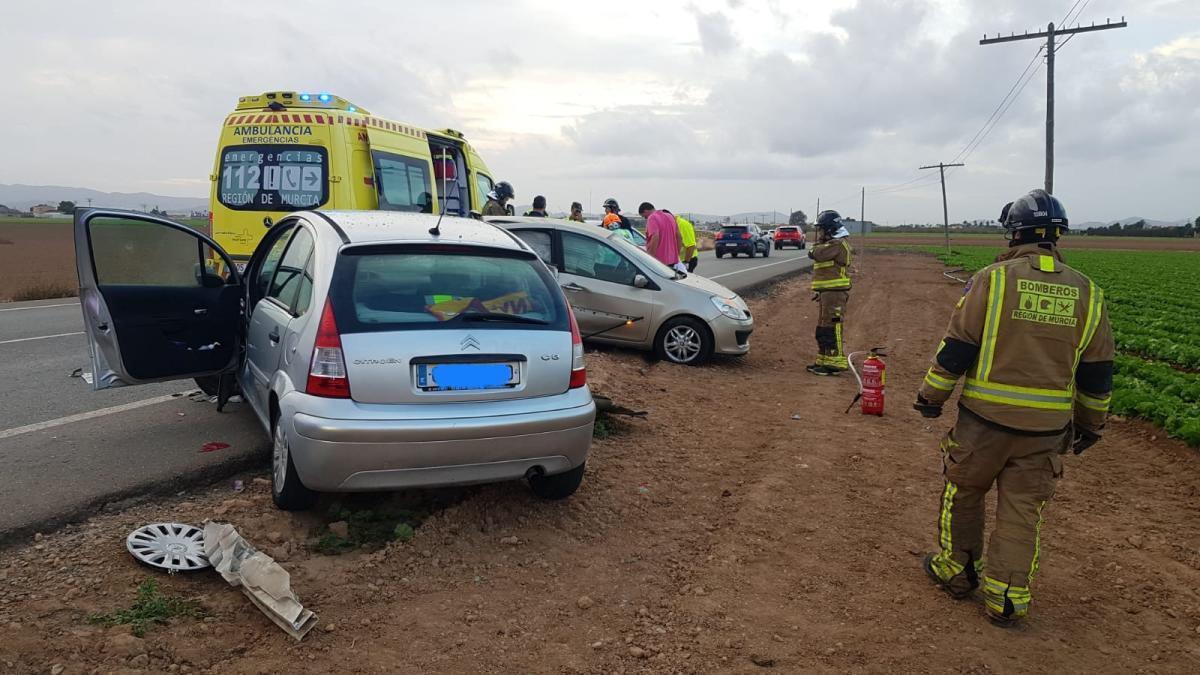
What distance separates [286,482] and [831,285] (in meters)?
6.94

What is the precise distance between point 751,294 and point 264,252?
48.9 ft

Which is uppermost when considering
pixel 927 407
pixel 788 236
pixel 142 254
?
pixel 788 236

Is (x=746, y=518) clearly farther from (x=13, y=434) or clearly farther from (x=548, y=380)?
(x=13, y=434)

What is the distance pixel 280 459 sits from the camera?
4.31 metres

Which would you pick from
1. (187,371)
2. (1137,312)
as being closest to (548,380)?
(187,371)

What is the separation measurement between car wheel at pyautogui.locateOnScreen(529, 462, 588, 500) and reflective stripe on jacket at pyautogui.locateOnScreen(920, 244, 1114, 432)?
6.86ft

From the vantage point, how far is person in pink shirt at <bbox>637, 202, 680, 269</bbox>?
497 inches

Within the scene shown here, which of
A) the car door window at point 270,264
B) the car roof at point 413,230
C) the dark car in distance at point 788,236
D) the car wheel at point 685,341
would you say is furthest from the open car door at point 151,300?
the dark car in distance at point 788,236

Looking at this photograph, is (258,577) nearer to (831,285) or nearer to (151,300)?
Answer: (151,300)

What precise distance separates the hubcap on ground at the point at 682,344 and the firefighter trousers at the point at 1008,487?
5766 millimetres

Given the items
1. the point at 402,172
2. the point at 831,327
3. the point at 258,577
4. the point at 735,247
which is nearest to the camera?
the point at 258,577

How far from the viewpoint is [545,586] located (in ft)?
12.5

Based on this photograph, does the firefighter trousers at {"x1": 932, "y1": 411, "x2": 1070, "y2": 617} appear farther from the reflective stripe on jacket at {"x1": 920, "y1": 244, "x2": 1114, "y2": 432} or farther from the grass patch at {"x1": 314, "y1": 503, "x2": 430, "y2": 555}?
the grass patch at {"x1": 314, "y1": 503, "x2": 430, "y2": 555}

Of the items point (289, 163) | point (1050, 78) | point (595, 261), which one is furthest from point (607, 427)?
point (1050, 78)
